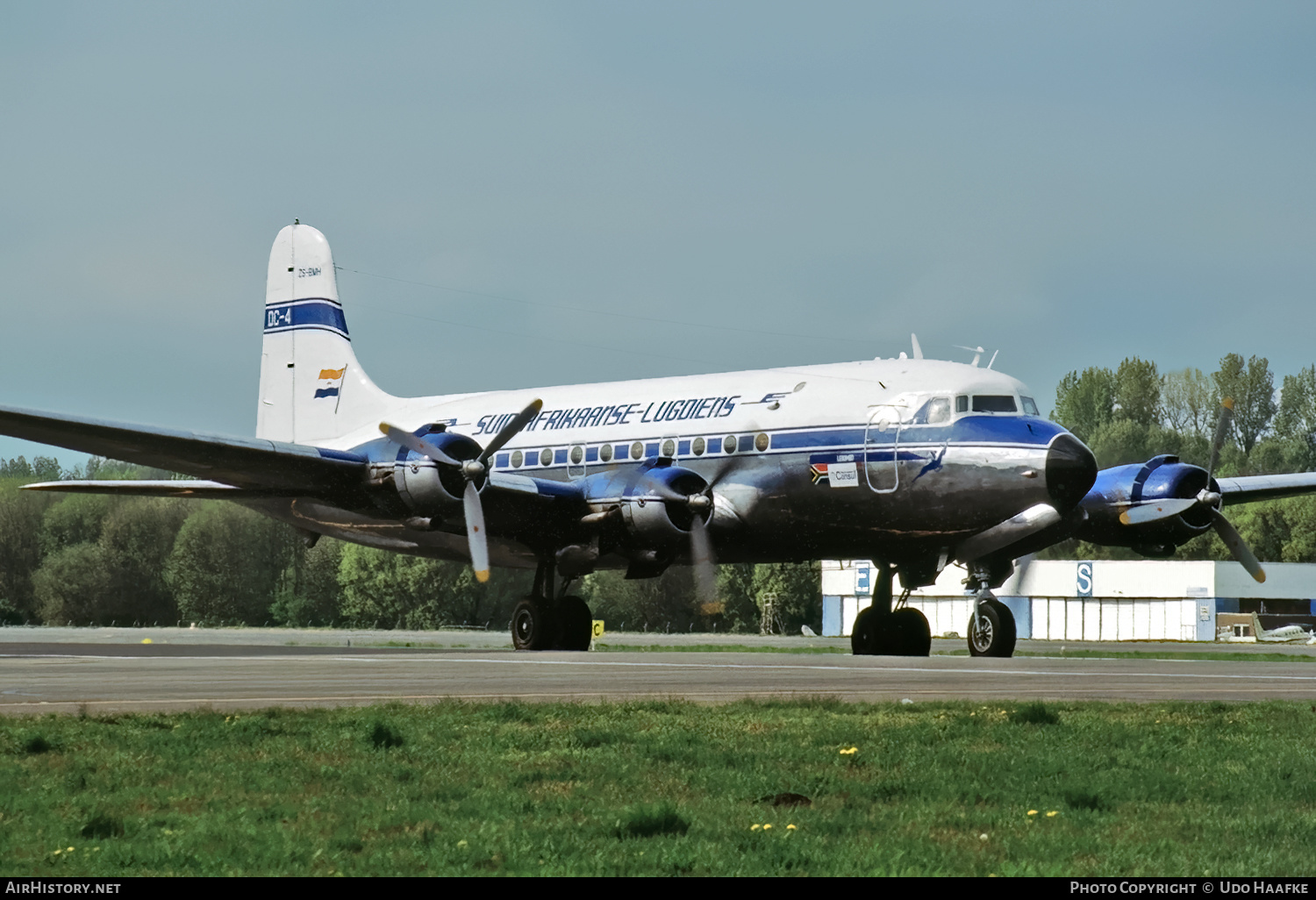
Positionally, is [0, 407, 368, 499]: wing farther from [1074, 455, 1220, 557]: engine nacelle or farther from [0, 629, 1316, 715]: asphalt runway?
[1074, 455, 1220, 557]: engine nacelle

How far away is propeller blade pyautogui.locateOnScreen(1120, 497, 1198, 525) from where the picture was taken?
97.1ft

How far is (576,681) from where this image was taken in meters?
19.8

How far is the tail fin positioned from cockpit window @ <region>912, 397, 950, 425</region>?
15.5 m

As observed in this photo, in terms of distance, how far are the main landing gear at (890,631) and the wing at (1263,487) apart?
23.8ft

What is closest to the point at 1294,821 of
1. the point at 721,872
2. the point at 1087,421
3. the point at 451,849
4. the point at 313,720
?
the point at 721,872

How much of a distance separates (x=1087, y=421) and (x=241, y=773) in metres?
106

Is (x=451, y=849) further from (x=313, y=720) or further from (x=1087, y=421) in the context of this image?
(x=1087, y=421)

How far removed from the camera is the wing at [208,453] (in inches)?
994

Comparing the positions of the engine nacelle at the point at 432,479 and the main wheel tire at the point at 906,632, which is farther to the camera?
the main wheel tire at the point at 906,632

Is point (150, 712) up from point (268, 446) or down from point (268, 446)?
down

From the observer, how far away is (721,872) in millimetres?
7141

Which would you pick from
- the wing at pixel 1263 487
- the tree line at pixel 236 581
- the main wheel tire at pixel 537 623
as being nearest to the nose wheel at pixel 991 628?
the wing at pixel 1263 487

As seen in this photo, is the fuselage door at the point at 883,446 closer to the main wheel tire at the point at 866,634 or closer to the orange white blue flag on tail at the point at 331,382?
the main wheel tire at the point at 866,634
